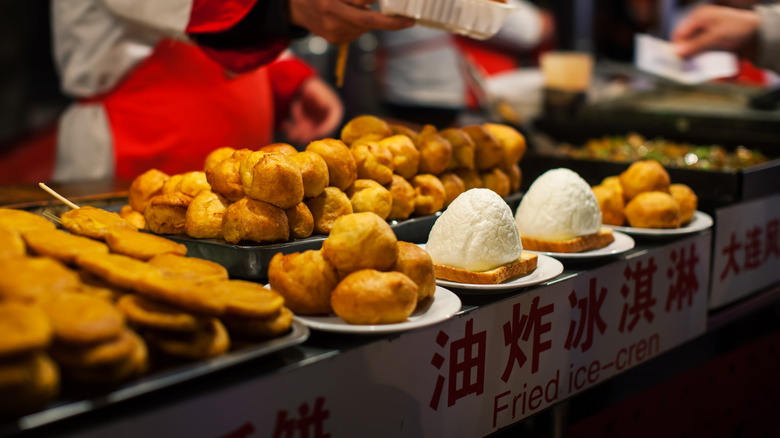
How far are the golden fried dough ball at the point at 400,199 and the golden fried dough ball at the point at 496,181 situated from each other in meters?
0.40

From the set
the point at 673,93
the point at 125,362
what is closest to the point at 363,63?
the point at 673,93

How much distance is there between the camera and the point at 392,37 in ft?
18.4

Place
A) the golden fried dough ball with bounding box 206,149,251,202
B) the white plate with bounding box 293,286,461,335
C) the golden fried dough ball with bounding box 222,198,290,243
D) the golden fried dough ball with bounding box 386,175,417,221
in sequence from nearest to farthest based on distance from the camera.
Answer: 1. the white plate with bounding box 293,286,461,335
2. the golden fried dough ball with bounding box 222,198,290,243
3. the golden fried dough ball with bounding box 206,149,251,202
4. the golden fried dough ball with bounding box 386,175,417,221

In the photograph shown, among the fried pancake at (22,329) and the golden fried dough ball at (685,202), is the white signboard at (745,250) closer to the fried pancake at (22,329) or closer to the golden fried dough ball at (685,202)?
the golden fried dough ball at (685,202)

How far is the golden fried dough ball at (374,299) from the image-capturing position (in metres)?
1.25

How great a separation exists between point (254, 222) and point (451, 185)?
737mm

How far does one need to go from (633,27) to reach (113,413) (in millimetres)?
9316

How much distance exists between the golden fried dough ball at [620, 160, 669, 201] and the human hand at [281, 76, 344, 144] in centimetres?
167

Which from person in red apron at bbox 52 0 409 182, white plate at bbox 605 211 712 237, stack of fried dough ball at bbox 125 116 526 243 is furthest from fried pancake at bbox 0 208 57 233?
white plate at bbox 605 211 712 237

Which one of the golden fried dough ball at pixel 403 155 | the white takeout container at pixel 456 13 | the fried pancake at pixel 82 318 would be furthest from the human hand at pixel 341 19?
the fried pancake at pixel 82 318

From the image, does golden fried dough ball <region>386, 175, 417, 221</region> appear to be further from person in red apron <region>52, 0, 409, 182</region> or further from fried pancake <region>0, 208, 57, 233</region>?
person in red apron <region>52, 0, 409, 182</region>

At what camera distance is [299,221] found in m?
1.61

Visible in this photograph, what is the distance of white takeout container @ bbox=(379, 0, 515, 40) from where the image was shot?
6.53ft

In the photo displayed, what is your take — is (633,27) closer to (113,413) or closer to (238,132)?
(238,132)
